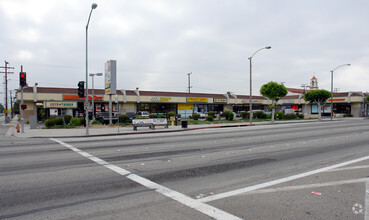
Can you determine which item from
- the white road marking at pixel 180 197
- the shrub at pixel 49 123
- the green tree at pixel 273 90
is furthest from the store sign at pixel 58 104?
the white road marking at pixel 180 197

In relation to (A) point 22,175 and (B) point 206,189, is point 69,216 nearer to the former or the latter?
(B) point 206,189

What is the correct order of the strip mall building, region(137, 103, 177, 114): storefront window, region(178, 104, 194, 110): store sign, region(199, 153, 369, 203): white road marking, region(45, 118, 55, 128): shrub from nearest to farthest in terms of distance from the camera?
region(199, 153, 369, 203): white road marking → region(45, 118, 55, 128): shrub → the strip mall building → region(137, 103, 177, 114): storefront window → region(178, 104, 194, 110): store sign

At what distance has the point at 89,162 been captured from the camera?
7.99 meters

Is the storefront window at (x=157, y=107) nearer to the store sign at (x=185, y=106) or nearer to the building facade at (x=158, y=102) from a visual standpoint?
the building facade at (x=158, y=102)

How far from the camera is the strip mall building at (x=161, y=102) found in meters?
37.2

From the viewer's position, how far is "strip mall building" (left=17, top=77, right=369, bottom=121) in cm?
3722

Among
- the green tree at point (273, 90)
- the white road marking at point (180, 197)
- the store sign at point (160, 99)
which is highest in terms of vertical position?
the green tree at point (273, 90)

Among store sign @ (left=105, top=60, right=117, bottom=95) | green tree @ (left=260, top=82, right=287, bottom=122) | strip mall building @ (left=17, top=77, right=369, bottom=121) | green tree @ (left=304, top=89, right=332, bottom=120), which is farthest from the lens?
green tree @ (left=304, top=89, right=332, bottom=120)

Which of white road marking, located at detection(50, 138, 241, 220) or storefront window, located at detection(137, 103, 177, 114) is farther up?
storefront window, located at detection(137, 103, 177, 114)

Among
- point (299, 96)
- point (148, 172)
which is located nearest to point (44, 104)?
point (148, 172)

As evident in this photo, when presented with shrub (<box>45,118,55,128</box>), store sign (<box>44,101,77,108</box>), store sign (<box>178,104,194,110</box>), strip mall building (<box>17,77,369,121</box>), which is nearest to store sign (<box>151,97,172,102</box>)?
strip mall building (<box>17,77,369,121</box>)

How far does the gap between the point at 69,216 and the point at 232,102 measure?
2064 inches

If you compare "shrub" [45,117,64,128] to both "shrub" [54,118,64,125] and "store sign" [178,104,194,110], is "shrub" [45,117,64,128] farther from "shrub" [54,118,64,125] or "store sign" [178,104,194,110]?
"store sign" [178,104,194,110]

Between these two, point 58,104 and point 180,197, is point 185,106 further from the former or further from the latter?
point 180,197
